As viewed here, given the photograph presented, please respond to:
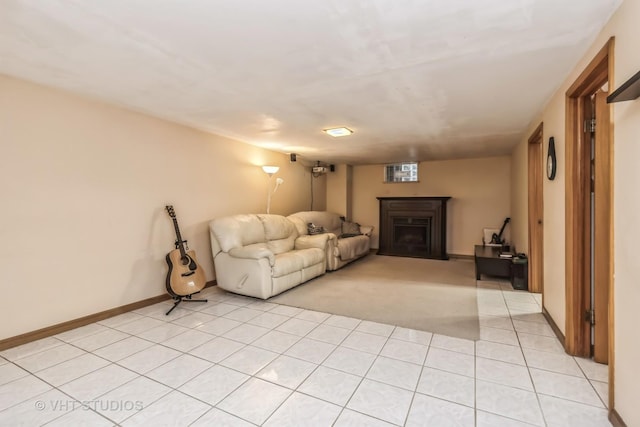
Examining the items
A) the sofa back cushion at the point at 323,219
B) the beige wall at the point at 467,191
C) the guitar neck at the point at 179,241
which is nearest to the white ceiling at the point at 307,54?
the guitar neck at the point at 179,241

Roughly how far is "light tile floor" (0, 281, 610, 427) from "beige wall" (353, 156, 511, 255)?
3.56 metres

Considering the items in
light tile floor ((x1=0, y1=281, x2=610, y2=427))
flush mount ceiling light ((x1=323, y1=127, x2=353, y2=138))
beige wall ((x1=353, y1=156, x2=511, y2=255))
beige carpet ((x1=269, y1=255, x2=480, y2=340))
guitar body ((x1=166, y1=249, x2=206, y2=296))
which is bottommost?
light tile floor ((x1=0, y1=281, x2=610, y2=427))

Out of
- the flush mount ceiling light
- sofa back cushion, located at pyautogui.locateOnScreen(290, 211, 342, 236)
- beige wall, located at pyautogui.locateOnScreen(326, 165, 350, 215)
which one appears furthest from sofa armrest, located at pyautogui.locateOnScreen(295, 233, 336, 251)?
beige wall, located at pyautogui.locateOnScreen(326, 165, 350, 215)

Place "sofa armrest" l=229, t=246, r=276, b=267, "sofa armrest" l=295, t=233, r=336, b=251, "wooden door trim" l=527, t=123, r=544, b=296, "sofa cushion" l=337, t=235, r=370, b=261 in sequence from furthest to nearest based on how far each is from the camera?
"sofa cushion" l=337, t=235, r=370, b=261 → "sofa armrest" l=295, t=233, r=336, b=251 → "wooden door trim" l=527, t=123, r=544, b=296 → "sofa armrest" l=229, t=246, r=276, b=267

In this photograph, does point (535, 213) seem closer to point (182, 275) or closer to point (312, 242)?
point (312, 242)

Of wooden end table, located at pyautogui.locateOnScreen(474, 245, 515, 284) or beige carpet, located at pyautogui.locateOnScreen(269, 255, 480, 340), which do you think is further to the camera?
wooden end table, located at pyautogui.locateOnScreen(474, 245, 515, 284)

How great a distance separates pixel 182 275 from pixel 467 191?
18.5ft

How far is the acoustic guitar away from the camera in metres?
3.30

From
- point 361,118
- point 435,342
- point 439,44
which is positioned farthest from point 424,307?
point 439,44

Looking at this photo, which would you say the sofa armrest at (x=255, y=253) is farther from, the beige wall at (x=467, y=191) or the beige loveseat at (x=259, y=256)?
the beige wall at (x=467, y=191)

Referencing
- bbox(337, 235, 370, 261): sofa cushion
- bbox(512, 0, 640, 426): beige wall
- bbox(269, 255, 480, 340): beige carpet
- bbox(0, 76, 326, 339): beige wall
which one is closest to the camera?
bbox(512, 0, 640, 426): beige wall

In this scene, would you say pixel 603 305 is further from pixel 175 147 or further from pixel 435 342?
pixel 175 147

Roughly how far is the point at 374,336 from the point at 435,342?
1.64 feet

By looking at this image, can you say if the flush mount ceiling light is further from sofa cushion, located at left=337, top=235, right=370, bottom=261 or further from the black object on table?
the black object on table
